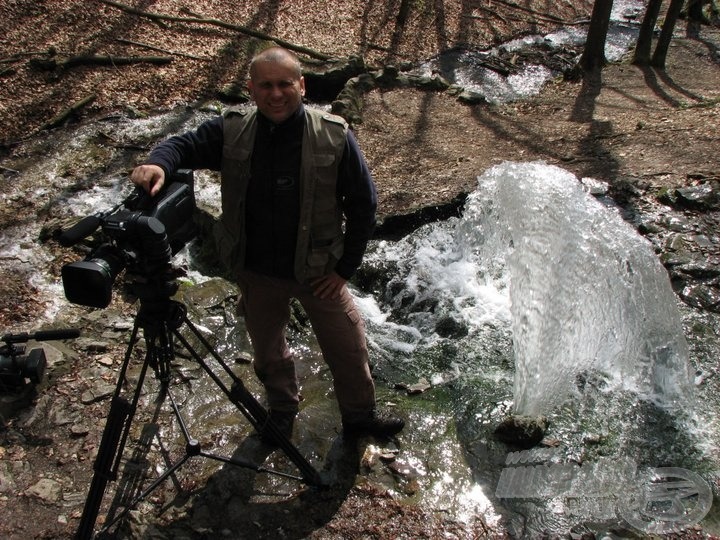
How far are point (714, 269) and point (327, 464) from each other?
13.3 feet

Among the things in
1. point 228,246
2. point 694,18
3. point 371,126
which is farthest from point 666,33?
point 228,246

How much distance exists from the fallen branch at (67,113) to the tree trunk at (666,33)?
10679 mm

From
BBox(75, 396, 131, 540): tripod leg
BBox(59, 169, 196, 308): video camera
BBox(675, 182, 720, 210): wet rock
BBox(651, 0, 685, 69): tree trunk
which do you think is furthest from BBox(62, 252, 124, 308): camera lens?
BBox(651, 0, 685, 69): tree trunk

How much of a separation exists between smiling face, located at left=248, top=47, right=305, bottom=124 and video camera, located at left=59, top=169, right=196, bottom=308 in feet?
1.81

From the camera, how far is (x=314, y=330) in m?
3.20

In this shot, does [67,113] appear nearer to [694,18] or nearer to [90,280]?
[90,280]

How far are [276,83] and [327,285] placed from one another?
1.00m

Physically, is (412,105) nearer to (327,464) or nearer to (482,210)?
(482,210)

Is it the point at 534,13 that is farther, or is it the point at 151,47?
the point at 534,13

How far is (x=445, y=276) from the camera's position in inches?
229

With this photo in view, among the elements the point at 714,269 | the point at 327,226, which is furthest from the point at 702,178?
the point at 327,226

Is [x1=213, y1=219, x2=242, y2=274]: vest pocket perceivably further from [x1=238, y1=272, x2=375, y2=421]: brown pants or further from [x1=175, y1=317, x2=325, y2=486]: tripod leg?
[x1=175, y1=317, x2=325, y2=486]: tripod leg

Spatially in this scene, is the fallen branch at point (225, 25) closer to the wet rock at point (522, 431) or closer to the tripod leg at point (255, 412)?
the wet rock at point (522, 431)

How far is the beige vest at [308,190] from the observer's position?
8.89 ft
